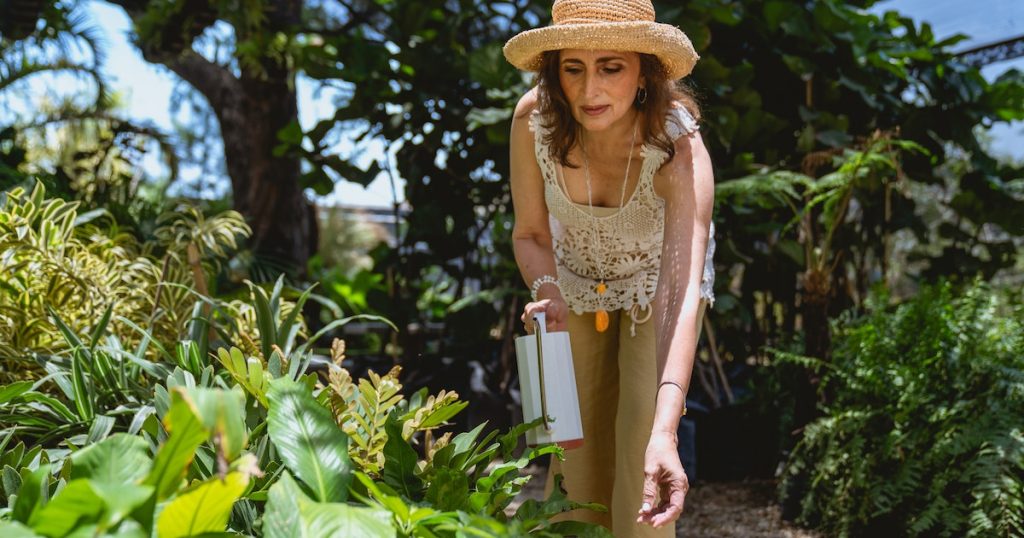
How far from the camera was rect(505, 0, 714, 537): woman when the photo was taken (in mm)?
1926

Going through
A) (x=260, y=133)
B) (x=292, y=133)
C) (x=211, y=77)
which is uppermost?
(x=211, y=77)

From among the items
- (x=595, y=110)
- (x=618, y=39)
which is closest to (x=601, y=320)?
(x=595, y=110)

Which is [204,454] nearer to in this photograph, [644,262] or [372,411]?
[372,411]

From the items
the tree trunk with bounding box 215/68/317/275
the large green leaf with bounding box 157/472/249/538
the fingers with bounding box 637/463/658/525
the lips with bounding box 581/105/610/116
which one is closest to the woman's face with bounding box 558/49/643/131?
the lips with bounding box 581/105/610/116

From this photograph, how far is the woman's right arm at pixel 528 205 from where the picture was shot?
2.20 m

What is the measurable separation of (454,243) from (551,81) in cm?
317

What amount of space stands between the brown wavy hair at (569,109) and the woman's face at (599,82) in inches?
2.7

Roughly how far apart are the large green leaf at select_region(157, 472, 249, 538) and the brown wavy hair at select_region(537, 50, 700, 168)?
1.29 m

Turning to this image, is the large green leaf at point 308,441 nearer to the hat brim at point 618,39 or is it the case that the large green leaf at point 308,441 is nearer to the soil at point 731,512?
the hat brim at point 618,39

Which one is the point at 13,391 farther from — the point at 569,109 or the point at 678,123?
the point at 678,123

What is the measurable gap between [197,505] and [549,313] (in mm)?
1035

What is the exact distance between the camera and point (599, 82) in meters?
1.95

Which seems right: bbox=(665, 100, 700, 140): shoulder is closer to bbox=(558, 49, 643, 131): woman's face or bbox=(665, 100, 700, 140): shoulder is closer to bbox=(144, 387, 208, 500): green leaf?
bbox=(558, 49, 643, 131): woman's face

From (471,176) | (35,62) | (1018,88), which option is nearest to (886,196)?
(1018,88)
